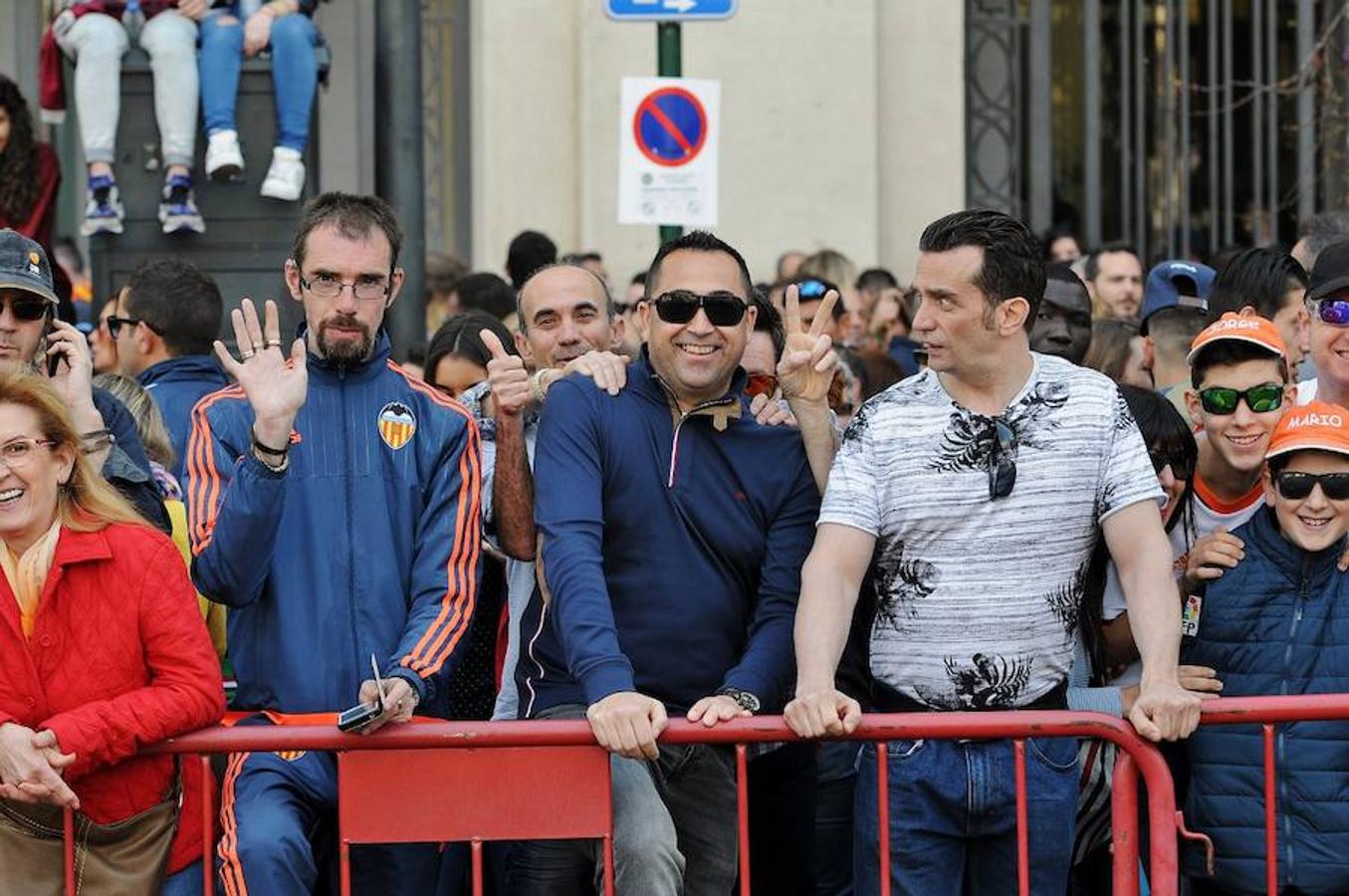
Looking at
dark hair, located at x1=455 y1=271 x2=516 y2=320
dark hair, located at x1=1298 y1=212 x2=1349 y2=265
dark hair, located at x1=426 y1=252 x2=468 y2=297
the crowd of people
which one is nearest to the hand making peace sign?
the crowd of people

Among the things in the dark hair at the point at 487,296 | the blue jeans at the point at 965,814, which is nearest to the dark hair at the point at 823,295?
the dark hair at the point at 487,296

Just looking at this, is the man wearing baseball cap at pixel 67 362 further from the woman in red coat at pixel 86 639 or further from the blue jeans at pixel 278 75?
the blue jeans at pixel 278 75

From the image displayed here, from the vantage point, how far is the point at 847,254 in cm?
1348

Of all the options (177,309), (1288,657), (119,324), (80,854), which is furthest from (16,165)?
(1288,657)

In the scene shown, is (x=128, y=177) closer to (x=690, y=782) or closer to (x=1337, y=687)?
(x=690, y=782)

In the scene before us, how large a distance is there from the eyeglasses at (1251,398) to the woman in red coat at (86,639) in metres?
2.65

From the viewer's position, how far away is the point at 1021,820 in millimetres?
5531

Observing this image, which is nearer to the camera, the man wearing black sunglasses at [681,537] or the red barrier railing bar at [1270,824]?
the red barrier railing bar at [1270,824]

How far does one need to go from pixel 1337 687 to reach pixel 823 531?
4.27 feet

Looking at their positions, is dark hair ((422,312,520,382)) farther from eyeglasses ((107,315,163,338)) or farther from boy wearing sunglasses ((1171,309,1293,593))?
boy wearing sunglasses ((1171,309,1293,593))

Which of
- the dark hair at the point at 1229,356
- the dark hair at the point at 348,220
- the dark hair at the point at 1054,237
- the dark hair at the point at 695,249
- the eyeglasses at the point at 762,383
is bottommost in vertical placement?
the eyeglasses at the point at 762,383

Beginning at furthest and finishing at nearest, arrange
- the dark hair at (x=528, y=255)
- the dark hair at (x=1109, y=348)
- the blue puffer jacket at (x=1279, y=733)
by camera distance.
Answer: the dark hair at (x=528, y=255) < the dark hair at (x=1109, y=348) < the blue puffer jacket at (x=1279, y=733)

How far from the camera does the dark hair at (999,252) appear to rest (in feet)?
18.7

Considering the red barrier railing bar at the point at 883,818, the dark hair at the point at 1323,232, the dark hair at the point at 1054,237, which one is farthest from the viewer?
the dark hair at the point at 1054,237
